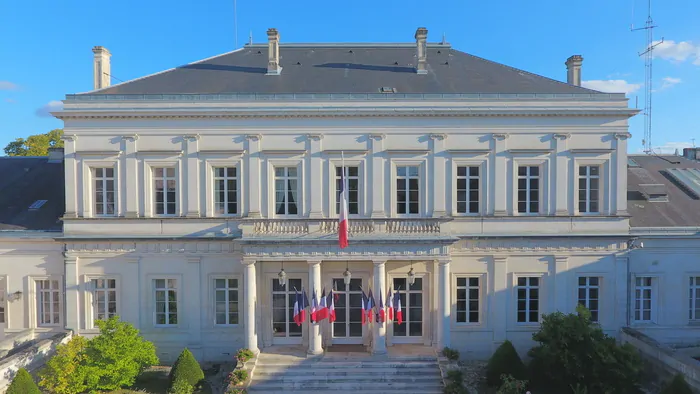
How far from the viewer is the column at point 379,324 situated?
18.2m

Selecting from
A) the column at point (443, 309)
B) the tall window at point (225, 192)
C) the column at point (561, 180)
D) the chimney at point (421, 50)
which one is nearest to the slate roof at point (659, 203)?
the column at point (561, 180)

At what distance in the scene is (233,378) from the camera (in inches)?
658

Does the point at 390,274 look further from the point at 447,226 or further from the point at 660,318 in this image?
the point at 660,318

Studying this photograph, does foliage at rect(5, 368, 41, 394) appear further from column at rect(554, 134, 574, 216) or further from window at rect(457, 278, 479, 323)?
column at rect(554, 134, 574, 216)

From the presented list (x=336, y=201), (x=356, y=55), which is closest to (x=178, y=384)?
(x=336, y=201)

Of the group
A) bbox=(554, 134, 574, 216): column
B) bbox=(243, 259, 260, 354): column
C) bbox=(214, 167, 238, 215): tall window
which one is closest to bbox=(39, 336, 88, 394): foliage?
bbox=(243, 259, 260, 354): column

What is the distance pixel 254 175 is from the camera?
63.9ft

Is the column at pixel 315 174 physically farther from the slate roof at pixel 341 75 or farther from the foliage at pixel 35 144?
the foliage at pixel 35 144

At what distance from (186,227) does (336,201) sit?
20.5ft

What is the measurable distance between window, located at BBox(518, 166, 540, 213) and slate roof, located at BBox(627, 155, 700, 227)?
4.62 meters

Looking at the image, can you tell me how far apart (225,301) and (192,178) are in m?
5.28

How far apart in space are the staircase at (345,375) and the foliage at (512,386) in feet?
7.02

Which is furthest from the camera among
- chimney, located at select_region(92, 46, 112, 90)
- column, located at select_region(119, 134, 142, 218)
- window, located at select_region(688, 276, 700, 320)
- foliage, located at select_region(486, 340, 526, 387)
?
chimney, located at select_region(92, 46, 112, 90)

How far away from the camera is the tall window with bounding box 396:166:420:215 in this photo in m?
19.7
